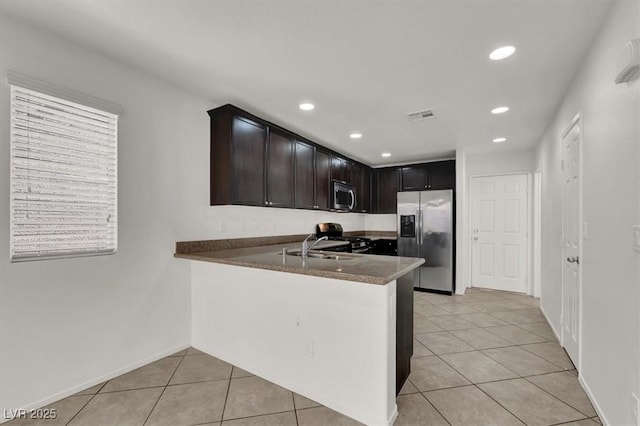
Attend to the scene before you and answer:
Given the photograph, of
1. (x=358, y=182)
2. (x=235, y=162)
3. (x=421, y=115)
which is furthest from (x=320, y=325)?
(x=358, y=182)

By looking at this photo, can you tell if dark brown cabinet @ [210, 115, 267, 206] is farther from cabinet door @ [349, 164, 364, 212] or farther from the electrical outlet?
the electrical outlet

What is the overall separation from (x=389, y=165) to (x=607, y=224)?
4.31 meters

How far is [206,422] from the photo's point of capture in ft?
5.82

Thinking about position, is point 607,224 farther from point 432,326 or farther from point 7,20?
point 7,20

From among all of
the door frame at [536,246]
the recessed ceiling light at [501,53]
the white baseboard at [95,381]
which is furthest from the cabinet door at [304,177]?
the door frame at [536,246]

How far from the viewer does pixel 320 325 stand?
1.96 meters

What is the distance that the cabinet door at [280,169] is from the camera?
333 cm

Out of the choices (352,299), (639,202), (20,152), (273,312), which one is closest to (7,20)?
(20,152)

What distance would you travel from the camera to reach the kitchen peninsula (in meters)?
1.74

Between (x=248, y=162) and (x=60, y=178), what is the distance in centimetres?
148

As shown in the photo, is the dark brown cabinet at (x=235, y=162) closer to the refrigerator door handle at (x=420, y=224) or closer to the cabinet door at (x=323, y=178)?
the cabinet door at (x=323, y=178)

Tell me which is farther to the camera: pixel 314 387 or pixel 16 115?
pixel 314 387

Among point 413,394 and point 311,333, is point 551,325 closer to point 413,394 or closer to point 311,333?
point 413,394

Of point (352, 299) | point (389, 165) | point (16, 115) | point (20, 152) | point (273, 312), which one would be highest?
point (389, 165)
